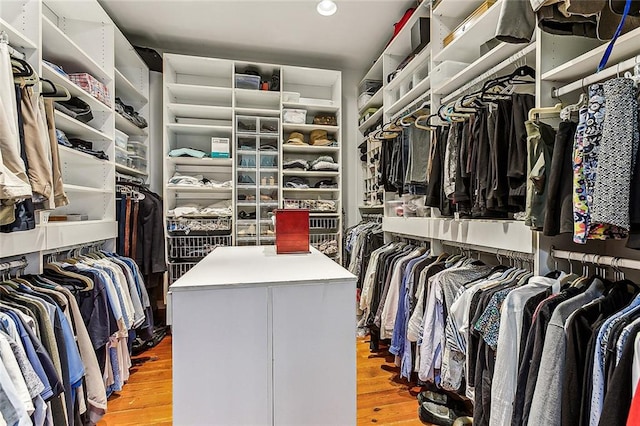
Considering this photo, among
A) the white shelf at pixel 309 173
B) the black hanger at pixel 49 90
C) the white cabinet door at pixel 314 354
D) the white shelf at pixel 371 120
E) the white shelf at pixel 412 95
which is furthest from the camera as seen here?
the white shelf at pixel 309 173

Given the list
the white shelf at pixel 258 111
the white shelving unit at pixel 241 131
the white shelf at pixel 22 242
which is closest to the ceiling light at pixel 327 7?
the white shelving unit at pixel 241 131

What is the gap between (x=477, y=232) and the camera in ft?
6.25

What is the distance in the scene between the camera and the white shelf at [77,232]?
1.93m

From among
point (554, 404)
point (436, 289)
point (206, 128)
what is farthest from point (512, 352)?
point (206, 128)

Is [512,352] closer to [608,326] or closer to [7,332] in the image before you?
[608,326]

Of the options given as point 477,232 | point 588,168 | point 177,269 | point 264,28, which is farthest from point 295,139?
point 588,168

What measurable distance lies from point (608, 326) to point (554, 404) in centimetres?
31

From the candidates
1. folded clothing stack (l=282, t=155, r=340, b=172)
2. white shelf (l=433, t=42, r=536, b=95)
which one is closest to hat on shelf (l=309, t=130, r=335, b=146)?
folded clothing stack (l=282, t=155, r=340, b=172)

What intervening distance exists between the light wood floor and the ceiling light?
289 centimetres

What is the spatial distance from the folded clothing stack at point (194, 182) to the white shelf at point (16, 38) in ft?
5.71

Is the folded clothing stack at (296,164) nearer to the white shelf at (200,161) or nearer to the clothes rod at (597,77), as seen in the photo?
the white shelf at (200,161)

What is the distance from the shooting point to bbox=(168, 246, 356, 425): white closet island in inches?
46.5

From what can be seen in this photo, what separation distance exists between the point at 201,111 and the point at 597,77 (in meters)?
3.25

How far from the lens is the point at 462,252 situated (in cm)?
233
